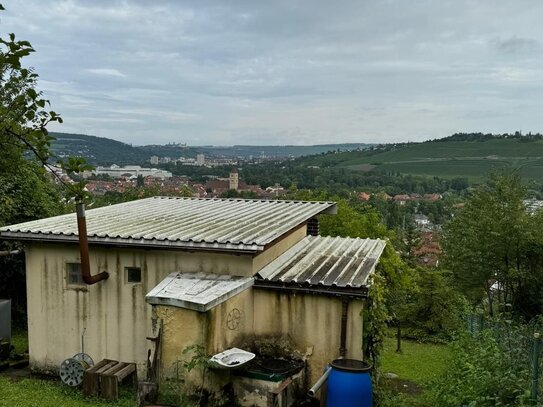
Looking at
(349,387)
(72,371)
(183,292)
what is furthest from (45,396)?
(349,387)

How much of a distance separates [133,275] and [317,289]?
3781 mm

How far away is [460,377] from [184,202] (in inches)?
421

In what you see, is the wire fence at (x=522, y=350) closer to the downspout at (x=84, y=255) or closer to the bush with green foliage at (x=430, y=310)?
A: the downspout at (x=84, y=255)

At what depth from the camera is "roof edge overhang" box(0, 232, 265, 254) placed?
29.9 ft

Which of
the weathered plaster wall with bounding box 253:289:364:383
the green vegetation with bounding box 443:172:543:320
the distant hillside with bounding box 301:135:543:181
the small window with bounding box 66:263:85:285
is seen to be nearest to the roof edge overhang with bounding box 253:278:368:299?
the weathered plaster wall with bounding box 253:289:364:383

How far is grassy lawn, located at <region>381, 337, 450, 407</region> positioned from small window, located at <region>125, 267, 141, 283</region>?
5.49 m

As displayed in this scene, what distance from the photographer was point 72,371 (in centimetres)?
995

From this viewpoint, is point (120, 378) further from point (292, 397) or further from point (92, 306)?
point (292, 397)

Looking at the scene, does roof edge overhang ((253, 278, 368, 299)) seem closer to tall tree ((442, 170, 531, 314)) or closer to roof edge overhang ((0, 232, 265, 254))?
roof edge overhang ((0, 232, 265, 254))

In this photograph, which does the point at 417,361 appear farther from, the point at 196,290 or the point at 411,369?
the point at 196,290

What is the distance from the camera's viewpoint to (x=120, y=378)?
937cm

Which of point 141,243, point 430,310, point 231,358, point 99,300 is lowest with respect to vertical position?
point 430,310

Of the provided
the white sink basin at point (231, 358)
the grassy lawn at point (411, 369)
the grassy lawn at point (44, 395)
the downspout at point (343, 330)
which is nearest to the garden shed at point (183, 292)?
the downspout at point (343, 330)

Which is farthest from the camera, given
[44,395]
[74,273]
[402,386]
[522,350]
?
[402,386]
